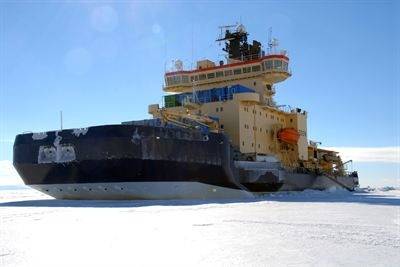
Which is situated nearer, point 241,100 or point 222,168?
point 222,168

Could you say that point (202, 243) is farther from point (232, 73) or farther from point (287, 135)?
point (232, 73)

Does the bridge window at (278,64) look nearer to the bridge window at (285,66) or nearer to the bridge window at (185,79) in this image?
the bridge window at (285,66)

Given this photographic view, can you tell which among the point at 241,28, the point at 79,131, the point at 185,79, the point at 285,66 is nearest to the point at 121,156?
the point at 79,131

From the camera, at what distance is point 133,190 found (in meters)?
21.3

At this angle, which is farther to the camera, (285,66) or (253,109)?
(285,66)

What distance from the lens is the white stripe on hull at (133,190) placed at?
2127 centimetres

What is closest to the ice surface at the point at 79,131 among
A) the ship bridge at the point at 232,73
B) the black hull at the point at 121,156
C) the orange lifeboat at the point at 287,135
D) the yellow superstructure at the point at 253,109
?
the black hull at the point at 121,156

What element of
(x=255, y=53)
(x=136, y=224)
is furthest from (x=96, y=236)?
(x=255, y=53)

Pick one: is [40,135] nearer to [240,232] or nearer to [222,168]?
[222,168]

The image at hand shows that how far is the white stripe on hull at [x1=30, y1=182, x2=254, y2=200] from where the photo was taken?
837 inches

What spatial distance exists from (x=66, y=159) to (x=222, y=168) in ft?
25.6

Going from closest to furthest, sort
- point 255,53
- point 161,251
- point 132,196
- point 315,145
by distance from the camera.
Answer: point 161,251
point 132,196
point 255,53
point 315,145

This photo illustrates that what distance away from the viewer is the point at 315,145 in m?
41.8

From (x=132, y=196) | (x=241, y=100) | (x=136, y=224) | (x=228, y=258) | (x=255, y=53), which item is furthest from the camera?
(x=255, y=53)
